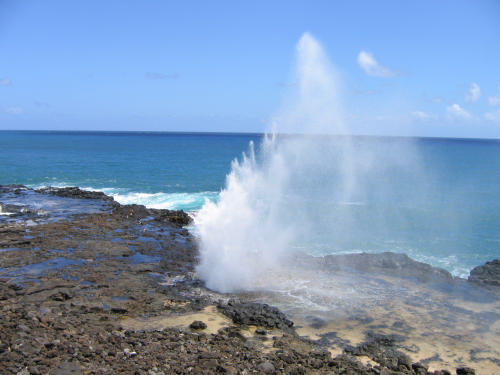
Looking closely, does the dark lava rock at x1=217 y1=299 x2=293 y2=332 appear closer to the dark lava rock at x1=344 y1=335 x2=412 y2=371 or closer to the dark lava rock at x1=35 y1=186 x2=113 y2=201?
the dark lava rock at x1=344 y1=335 x2=412 y2=371

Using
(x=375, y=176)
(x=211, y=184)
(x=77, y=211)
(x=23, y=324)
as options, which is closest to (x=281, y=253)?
(x=23, y=324)

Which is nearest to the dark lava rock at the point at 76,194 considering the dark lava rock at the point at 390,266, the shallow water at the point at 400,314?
the dark lava rock at the point at 390,266

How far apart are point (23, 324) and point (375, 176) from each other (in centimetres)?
5289

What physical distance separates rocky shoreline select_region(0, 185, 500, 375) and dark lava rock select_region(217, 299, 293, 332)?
40 millimetres

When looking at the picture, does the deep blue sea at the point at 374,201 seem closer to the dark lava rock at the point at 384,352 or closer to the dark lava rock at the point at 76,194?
the dark lava rock at the point at 76,194

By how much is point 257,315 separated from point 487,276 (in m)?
12.8

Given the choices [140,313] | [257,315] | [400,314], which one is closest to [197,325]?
[257,315]

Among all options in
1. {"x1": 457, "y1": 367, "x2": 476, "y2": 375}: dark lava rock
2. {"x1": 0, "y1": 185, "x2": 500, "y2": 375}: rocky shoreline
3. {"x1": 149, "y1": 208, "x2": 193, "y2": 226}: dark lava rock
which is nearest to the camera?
{"x1": 0, "y1": 185, "x2": 500, "y2": 375}: rocky shoreline

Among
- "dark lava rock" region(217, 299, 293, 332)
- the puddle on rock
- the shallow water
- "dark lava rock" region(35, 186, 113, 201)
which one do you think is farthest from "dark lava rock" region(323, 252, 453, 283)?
"dark lava rock" region(35, 186, 113, 201)

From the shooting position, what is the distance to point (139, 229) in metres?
27.2

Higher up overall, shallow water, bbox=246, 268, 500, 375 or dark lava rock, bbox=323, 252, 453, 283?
Answer: dark lava rock, bbox=323, 252, 453, 283

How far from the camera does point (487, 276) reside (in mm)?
19781

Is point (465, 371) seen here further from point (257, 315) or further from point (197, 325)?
point (197, 325)

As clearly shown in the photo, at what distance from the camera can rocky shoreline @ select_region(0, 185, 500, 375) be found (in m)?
11.0
